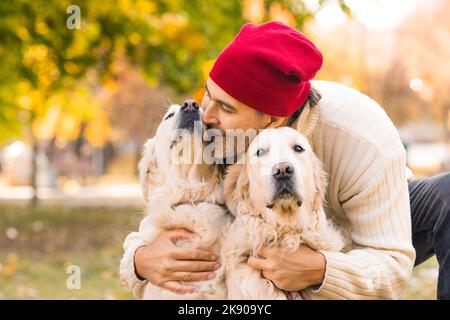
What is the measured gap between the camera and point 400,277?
2963mm

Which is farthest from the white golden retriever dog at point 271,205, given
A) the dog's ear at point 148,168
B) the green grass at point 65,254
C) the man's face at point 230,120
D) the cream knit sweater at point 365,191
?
the green grass at point 65,254

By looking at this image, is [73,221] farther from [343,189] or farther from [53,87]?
[343,189]

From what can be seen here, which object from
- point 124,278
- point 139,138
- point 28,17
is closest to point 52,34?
point 28,17

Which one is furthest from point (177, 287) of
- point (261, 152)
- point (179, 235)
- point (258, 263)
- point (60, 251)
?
point (60, 251)

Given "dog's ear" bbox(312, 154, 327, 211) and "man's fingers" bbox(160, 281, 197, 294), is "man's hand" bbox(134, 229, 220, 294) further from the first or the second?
"dog's ear" bbox(312, 154, 327, 211)

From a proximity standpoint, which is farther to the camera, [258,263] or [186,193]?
[186,193]

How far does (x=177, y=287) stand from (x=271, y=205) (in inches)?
20.4

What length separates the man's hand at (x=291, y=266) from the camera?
8.79 ft

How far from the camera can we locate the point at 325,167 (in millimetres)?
3072

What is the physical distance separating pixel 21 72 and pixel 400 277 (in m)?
9.31

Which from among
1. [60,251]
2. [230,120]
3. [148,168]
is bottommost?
[60,251]

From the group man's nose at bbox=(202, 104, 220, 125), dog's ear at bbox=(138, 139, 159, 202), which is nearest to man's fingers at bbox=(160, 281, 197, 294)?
dog's ear at bbox=(138, 139, 159, 202)

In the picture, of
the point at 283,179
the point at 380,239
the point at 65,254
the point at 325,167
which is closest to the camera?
the point at 283,179

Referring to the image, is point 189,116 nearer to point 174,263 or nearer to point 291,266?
point 174,263
